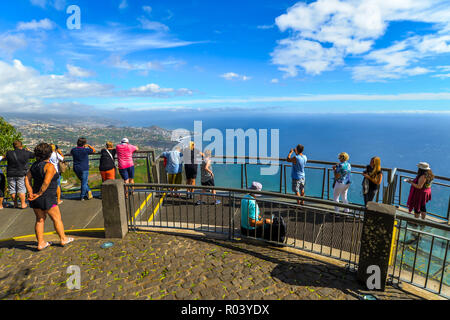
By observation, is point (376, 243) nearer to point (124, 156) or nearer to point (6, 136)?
point (124, 156)

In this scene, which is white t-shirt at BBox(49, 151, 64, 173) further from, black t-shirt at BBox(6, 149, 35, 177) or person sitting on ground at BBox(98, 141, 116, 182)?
person sitting on ground at BBox(98, 141, 116, 182)

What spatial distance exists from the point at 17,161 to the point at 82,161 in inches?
63.9

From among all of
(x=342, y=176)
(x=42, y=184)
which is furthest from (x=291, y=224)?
(x=42, y=184)

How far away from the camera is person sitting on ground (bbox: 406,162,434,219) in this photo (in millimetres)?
6453

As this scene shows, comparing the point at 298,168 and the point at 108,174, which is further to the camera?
the point at 108,174

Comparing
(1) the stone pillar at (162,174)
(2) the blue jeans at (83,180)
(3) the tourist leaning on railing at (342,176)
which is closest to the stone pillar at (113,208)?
(2) the blue jeans at (83,180)

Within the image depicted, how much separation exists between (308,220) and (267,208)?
4.41 ft

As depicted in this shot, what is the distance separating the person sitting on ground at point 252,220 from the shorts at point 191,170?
313 cm

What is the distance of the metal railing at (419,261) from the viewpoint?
3.91m

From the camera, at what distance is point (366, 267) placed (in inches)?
163

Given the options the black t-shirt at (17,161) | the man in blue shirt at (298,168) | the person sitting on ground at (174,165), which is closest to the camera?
the black t-shirt at (17,161)

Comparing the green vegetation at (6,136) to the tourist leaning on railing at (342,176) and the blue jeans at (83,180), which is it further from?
the tourist leaning on railing at (342,176)

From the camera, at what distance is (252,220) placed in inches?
216
